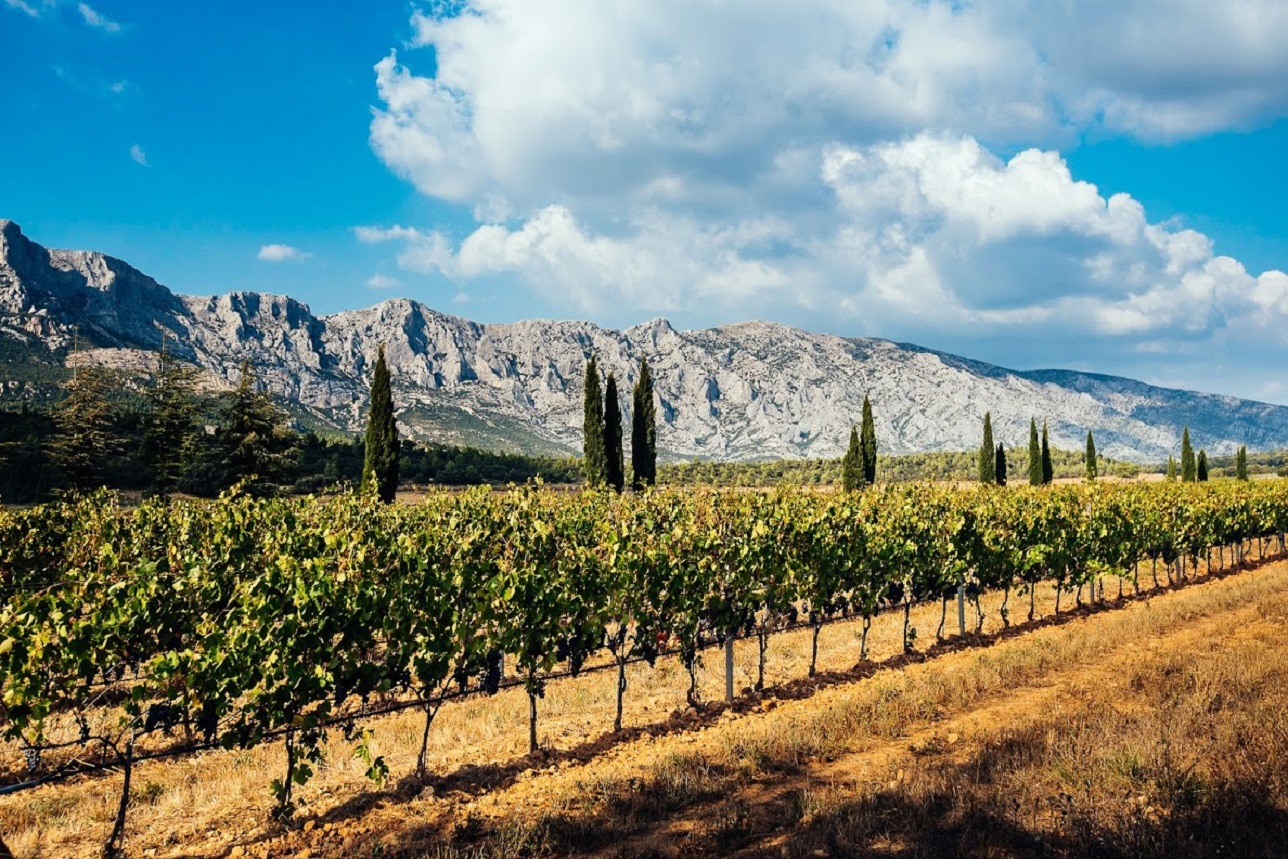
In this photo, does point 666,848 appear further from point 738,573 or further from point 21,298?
point 21,298

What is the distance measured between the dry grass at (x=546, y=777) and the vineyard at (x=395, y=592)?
1.69 feet

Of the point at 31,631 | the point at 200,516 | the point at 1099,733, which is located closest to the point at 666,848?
the point at 1099,733

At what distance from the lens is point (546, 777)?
912 cm

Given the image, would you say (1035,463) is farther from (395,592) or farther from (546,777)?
(395,592)

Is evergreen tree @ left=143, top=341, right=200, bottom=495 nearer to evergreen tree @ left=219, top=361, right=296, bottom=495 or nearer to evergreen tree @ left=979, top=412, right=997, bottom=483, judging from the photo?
evergreen tree @ left=219, top=361, right=296, bottom=495

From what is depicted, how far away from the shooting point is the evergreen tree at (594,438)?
4594 cm

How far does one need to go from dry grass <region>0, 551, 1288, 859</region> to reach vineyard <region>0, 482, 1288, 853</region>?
1.69 ft

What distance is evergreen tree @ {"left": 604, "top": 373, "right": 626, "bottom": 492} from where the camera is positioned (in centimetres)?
4675

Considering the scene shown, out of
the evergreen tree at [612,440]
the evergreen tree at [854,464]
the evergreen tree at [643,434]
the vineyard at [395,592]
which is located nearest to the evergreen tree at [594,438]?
the evergreen tree at [612,440]

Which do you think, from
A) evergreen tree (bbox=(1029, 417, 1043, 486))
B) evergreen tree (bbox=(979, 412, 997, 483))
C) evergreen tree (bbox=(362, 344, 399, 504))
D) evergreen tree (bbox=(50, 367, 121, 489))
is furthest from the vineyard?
evergreen tree (bbox=(1029, 417, 1043, 486))

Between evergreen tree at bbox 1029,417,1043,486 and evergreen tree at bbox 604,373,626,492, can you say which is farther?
evergreen tree at bbox 1029,417,1043,486

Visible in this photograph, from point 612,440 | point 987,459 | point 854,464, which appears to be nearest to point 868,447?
point 854,464

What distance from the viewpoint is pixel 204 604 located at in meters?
8.95

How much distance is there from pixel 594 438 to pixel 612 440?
1.52 metres
